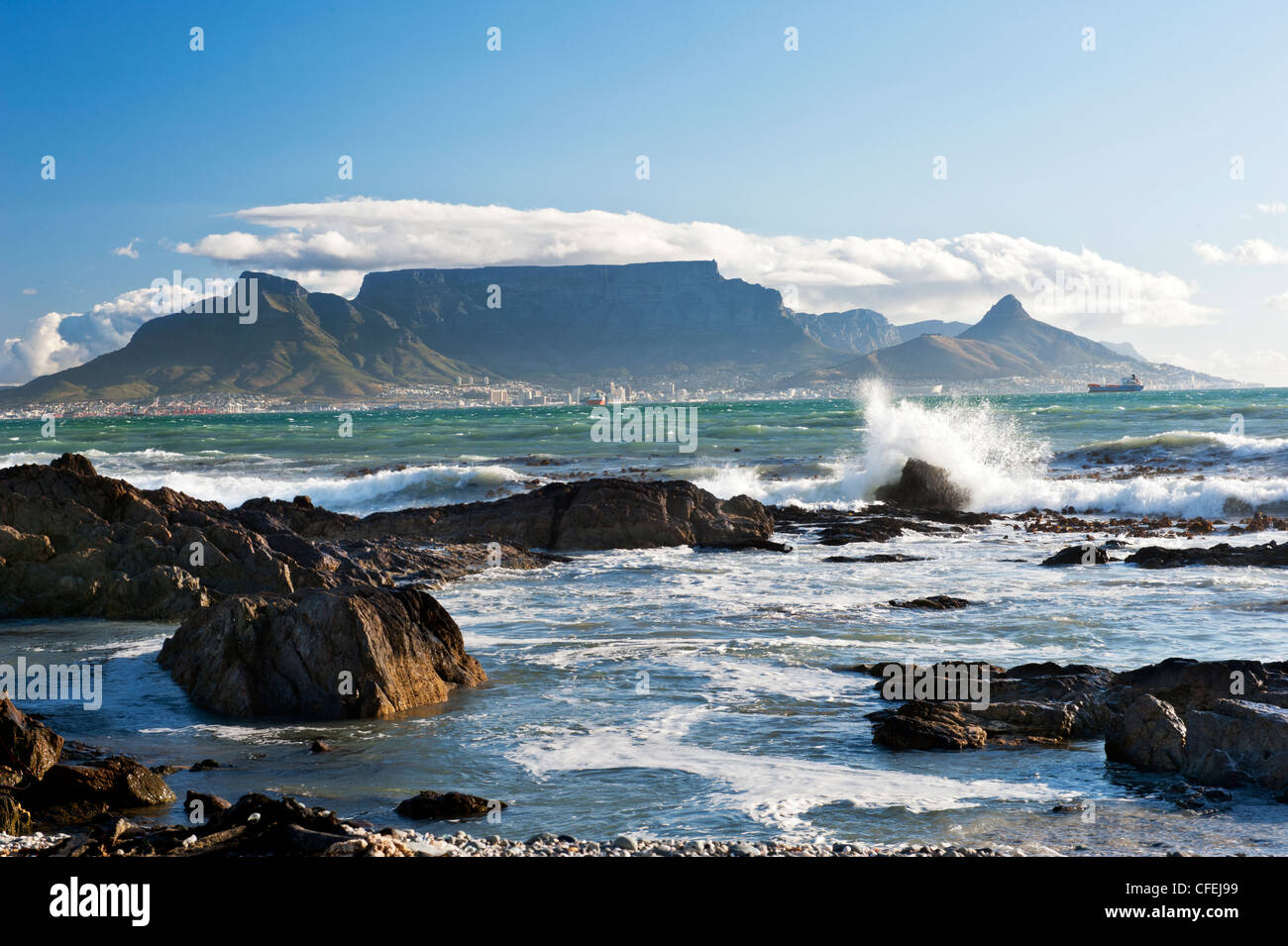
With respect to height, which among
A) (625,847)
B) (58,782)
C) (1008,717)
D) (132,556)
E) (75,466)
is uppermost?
(75,466)

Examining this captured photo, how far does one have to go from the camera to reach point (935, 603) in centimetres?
1520

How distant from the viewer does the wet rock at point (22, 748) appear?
7043 mm

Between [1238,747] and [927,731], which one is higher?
[1238,747]

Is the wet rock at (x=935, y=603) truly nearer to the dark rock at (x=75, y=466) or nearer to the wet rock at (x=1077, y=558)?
the wet rock at (x=1077, y=558)

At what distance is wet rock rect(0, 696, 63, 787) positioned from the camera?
704 cm

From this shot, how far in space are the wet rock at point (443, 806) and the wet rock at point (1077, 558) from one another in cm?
1508

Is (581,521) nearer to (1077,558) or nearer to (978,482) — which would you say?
(1077,558)

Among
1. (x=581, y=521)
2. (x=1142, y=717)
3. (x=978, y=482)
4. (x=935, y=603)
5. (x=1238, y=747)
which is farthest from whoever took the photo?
(x=978, y=482)

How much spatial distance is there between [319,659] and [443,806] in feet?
11.6

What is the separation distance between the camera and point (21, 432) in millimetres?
89500

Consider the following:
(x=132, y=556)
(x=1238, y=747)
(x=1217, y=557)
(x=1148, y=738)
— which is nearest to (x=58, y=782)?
(x=1148, y=738)

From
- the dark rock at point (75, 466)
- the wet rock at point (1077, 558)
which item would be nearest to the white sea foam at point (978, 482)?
the wet rock at point (1077, 558)
